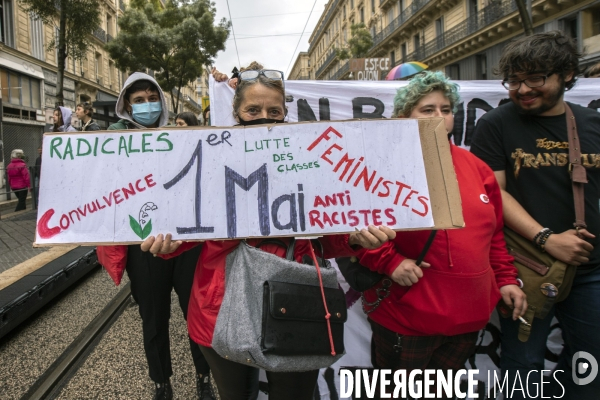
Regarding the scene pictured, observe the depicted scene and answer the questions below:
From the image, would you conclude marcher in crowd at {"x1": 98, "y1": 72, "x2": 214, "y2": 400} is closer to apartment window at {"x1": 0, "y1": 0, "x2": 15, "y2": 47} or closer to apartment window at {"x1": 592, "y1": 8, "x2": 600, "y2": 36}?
apartment window at {"x1": 592, "y1": 8, "x2": 600, "y2": 36}

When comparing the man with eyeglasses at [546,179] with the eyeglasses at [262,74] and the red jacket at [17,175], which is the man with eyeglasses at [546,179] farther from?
the red jacket at [17,175]

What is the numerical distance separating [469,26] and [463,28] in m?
0.63

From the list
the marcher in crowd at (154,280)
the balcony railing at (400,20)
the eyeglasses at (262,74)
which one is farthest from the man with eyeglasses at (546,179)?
the balcony railing at (400,20)

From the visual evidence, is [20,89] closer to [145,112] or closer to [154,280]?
[145,112]

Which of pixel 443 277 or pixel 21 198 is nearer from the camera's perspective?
pixel 443 277

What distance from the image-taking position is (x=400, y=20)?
2934 cm

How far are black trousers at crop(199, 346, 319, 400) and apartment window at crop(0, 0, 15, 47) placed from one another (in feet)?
62.7

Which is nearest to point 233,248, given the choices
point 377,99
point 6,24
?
point 377,99

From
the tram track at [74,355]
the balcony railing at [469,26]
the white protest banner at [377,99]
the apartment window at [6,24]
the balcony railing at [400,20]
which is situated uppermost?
the balcony railing at [400,20]

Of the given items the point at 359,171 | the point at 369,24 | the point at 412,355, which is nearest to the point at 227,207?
the point at 359,171

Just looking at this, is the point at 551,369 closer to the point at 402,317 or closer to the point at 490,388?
the point at 490,388

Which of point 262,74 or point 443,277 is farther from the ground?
point 262,74

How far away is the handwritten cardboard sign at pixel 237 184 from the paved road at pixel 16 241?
13.0ft

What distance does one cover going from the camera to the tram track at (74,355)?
7.94 ft
